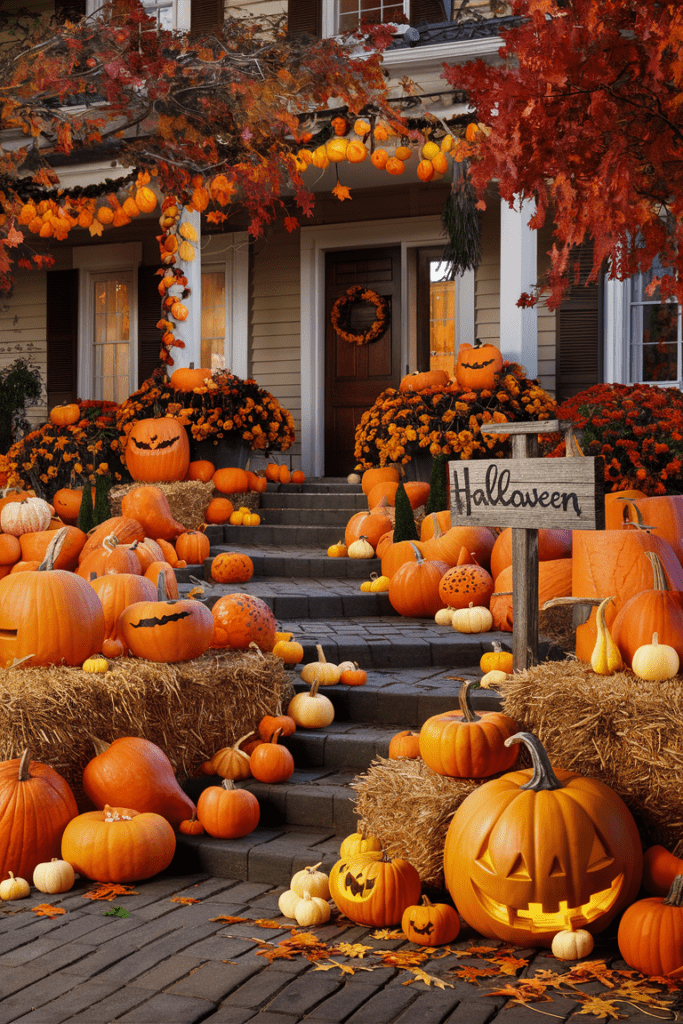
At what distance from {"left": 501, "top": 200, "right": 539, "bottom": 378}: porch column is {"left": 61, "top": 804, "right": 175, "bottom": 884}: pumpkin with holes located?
567cm

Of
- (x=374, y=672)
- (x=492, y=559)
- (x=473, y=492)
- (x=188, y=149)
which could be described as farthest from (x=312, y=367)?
(x=473, y=492)

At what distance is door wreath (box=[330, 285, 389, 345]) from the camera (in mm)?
10031

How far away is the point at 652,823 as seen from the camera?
299 cm

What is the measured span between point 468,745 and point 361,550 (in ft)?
12.5

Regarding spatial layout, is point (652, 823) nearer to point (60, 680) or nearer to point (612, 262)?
point (612, 262)

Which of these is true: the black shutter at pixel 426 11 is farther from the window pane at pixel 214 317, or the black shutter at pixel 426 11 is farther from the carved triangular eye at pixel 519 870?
the carved triangular eye at pixel 519 870

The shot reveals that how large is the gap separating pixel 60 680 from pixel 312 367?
276 inches

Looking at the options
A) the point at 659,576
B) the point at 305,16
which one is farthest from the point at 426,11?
the point at 659,576

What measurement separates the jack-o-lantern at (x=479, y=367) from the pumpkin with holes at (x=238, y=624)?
3.98 meters

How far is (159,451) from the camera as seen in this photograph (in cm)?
815

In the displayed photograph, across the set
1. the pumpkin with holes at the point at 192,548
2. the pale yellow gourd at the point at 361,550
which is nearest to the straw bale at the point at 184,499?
the pumpkin with holes at the point at 192,548

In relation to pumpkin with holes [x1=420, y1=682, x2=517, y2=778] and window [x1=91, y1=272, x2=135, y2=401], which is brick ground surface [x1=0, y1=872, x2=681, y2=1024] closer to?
pumpkin with holes [x1=420, y1=682, x2=517, y2=778]

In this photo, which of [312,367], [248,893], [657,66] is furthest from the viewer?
[312,367]

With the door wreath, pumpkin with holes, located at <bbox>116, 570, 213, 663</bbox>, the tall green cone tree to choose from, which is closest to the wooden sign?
pumpkin with holes, located at <bbox>116, 570, 213, 663</bbox>
